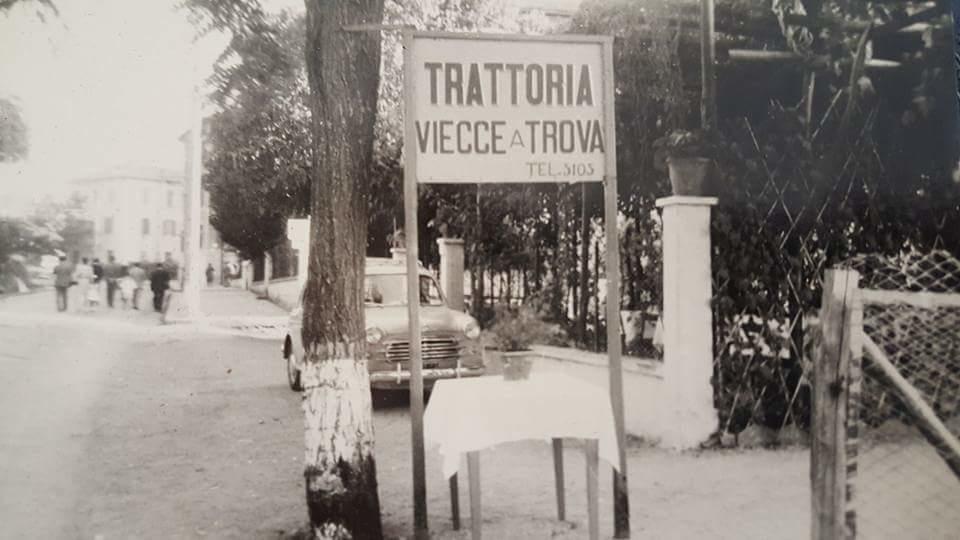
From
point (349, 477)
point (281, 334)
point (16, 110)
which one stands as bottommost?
point (349, 477)

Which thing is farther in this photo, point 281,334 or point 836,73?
point 836,73

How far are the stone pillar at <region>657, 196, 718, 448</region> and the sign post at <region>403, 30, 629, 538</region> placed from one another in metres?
0.77

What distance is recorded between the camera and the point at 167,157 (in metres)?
2.88

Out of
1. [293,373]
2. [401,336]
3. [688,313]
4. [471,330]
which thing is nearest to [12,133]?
[293,373]

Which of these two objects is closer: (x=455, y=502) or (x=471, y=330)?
(x=455, y=502)

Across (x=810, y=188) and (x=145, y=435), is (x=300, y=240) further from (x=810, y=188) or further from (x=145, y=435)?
(x=810, y=188)

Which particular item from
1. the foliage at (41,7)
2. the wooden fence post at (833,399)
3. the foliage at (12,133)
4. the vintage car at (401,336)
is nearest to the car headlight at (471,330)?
the vintage car at (401,336)

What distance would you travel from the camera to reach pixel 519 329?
3469 mm

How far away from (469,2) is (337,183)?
0.93m

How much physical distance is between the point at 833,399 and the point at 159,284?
7.71 ft

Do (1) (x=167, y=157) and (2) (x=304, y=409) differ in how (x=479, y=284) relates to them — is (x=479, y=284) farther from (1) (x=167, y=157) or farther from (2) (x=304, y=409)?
(1) (x=167, y=157)

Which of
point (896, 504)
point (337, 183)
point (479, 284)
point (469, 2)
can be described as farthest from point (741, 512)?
point (469, 2)

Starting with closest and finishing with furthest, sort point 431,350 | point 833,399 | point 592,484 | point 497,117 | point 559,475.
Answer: point 833,399
point 592,484
point 497,117
point 559,475
point 431,350

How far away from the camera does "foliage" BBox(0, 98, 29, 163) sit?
9.09 feet
